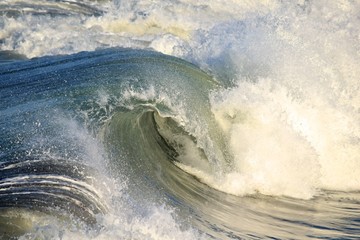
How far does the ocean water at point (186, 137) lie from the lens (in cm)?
550

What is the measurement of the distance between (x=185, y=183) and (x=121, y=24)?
30.8 ft

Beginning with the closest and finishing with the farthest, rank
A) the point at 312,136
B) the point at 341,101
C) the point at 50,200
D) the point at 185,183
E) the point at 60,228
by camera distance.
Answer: the point at 60,228 < the point at 50,200 < the point at 185,183 < the point at 312,136 < the point at 341,101

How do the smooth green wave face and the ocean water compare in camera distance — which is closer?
the smooth green wave face

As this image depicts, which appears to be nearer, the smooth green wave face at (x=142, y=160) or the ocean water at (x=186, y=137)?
the smooth green wave face at (x=142, y=160)

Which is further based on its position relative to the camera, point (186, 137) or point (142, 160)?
point (186, 137)

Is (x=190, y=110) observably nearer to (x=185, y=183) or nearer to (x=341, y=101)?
(x=185, y=183)

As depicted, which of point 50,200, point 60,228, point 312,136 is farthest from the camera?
point 312,136

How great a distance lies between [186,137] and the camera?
8273mm

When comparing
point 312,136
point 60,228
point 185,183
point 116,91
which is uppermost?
point 312,136

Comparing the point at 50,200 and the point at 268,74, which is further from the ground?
the point at 268,74

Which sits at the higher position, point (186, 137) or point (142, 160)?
point (186, 137)

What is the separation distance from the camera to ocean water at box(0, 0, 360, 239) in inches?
217

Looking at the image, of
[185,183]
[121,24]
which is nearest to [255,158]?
[185,183]

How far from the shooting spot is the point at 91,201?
5.44 metres
